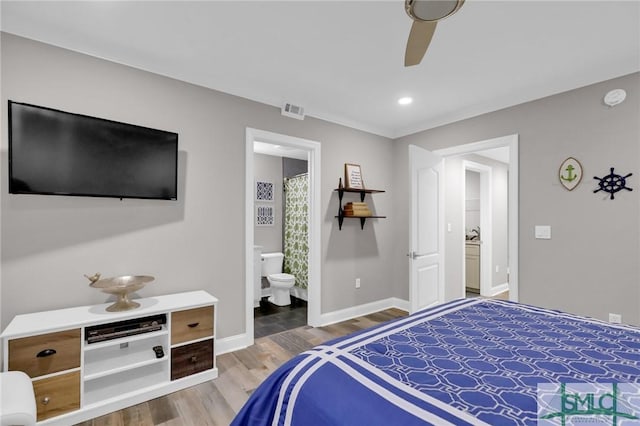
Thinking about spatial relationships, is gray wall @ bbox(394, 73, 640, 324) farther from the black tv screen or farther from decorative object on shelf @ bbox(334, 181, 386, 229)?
the black tv screen

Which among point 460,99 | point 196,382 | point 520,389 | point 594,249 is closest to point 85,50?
point 196,382

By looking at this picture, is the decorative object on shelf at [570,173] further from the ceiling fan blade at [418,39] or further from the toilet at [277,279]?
the toilet at [277,279]

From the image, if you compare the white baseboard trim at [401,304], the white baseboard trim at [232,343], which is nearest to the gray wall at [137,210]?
the white baseboard trim at [232,343]

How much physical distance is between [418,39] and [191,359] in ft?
8.47

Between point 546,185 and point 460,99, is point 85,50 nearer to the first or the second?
point 460,99

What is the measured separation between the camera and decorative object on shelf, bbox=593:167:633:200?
2.51m

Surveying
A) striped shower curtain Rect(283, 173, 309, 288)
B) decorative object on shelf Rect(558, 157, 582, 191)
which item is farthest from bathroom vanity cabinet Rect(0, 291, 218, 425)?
decorative object on shelf Rect(558, 157, 582, 191)

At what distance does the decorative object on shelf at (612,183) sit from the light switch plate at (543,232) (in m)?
0.50

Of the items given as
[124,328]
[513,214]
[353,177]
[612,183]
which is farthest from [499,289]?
[124,328]

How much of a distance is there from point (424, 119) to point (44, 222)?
12.7ft

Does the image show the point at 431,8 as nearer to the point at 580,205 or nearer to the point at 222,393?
the point at 580,205

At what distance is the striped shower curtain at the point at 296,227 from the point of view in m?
4.68

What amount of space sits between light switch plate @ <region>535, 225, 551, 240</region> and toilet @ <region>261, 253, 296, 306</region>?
2.98 m

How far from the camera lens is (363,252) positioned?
404cm
